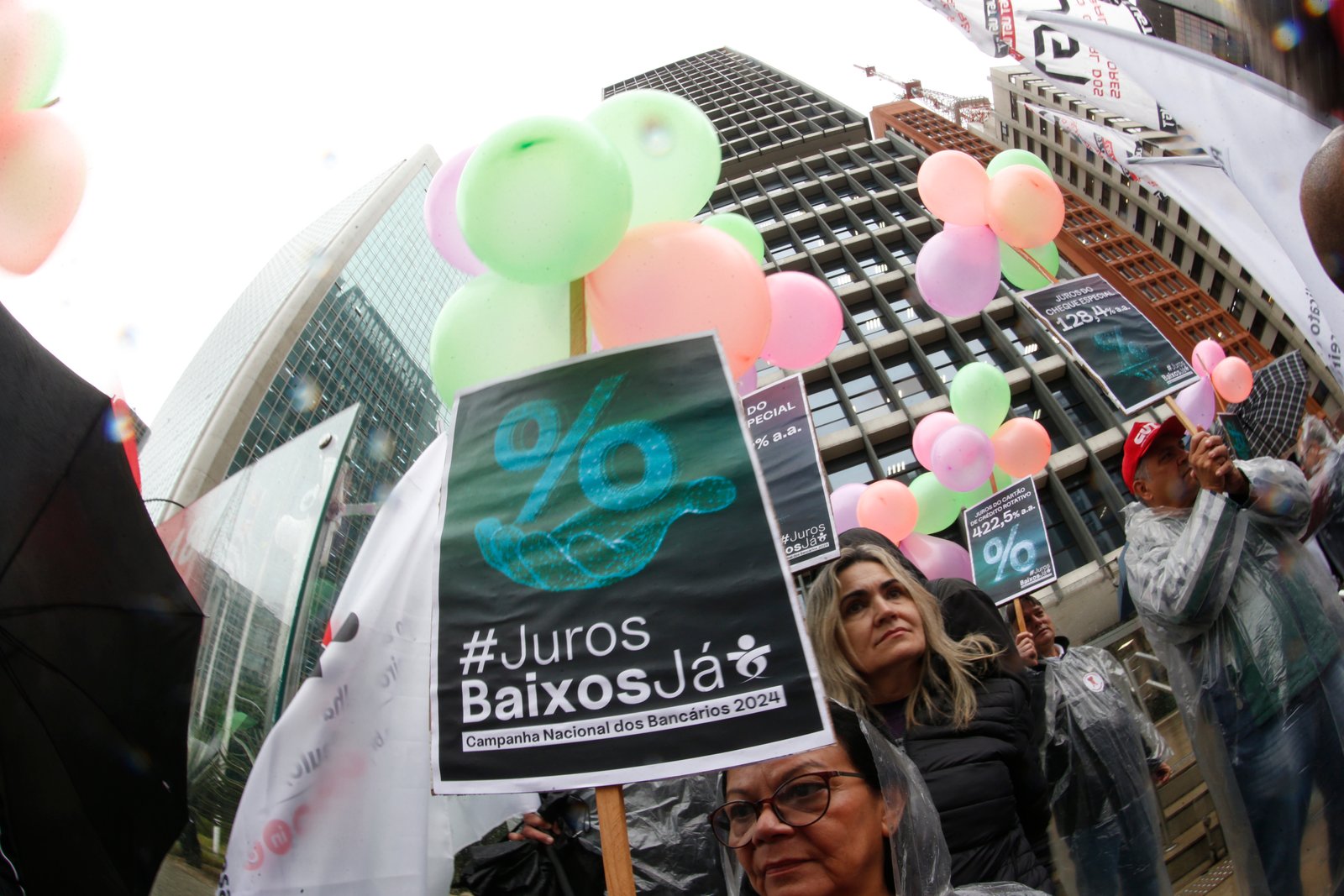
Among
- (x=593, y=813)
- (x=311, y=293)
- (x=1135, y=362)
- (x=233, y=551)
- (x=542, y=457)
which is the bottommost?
(x=311, y=293)

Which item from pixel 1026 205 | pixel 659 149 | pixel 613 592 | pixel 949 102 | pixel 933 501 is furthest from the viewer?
pixel 949 102

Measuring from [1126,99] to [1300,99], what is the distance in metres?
2.42

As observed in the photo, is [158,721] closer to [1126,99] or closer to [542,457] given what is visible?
[542,457]

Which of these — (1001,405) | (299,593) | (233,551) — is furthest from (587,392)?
(1001,405)

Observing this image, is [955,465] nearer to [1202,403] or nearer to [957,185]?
[957,185]

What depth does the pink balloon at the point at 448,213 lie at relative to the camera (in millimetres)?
2836

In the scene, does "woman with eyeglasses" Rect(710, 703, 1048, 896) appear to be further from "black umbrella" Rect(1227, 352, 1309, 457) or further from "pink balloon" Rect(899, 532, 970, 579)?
"pink balloon" Rect(899, 532, 970, 579)

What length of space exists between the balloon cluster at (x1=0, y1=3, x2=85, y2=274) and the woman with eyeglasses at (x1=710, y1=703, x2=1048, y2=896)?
250 centimetres

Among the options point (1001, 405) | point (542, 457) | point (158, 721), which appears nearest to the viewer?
point (542, 457)

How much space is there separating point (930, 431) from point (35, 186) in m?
7.17

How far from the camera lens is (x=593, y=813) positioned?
2.32 m

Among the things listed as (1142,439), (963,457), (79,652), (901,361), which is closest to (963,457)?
(963,457)

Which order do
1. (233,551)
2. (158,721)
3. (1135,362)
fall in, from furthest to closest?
(1135,362) < (233,551) < (158,721)

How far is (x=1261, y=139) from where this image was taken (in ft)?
6.66
